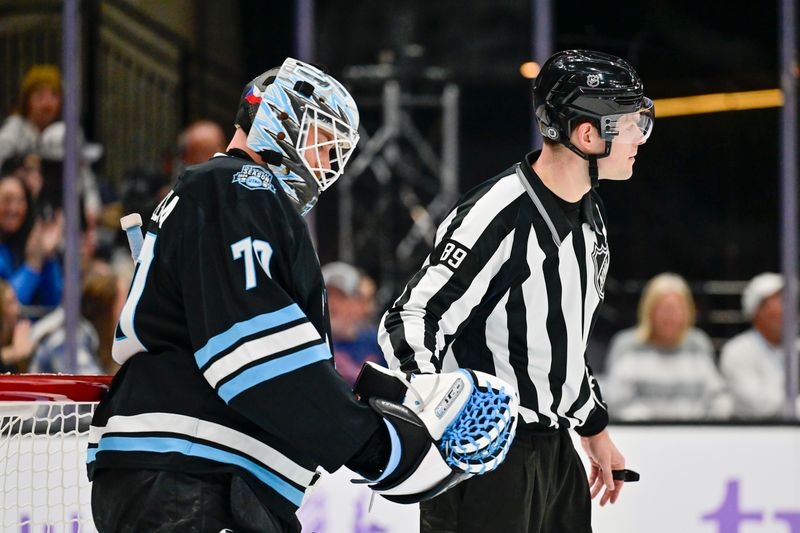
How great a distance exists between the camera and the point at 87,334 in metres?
4.07

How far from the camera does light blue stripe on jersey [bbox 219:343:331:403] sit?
140 cm

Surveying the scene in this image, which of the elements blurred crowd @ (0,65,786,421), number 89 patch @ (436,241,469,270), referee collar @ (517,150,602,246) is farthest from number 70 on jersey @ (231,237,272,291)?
blurred crowd @ (0,65,786,421)

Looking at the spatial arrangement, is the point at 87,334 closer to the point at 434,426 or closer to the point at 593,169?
the point at 593,169

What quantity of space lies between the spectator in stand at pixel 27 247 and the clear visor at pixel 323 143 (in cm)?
270

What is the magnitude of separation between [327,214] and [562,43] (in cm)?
105

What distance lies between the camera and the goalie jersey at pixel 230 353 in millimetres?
1400

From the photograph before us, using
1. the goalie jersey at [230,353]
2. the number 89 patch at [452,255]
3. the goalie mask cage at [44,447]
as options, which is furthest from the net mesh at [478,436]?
the goalie mask cage at [44,447]

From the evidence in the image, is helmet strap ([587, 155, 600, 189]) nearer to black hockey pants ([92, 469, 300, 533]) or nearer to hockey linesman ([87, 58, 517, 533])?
hockey linesman ([87, 58, 517, 533])

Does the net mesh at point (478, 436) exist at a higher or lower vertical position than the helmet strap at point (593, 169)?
lower

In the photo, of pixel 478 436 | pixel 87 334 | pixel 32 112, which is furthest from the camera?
pixel 32 112

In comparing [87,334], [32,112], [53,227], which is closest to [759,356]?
[87,334]

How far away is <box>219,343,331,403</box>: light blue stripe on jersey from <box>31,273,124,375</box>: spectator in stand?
273 centimetres

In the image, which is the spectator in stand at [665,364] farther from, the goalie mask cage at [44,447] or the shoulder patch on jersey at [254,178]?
the shoulder patch on jersey at [254,178]

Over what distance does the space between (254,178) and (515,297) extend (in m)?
0.69
